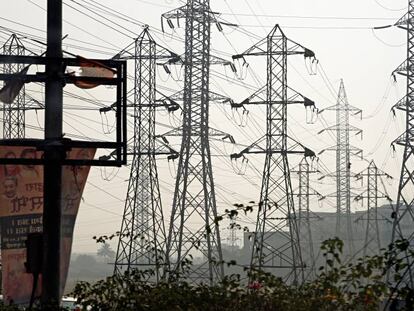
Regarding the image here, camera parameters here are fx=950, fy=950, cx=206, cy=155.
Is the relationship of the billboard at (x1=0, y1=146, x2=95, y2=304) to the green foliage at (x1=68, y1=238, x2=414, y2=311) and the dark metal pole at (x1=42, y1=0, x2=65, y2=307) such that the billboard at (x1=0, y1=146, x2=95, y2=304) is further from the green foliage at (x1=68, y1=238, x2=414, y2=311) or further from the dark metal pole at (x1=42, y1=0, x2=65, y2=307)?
the dark metal pole at (x1=42, y1=0, x2=65, y2=307)

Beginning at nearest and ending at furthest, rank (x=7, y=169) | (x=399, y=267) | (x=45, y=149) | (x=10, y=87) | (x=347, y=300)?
(x=399, y=267) < (x=347, y=300) < (x=45, y=149) < (x=10, y=87) < (x=7, y=169)

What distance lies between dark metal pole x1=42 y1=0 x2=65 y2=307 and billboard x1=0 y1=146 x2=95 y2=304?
388 centimetres

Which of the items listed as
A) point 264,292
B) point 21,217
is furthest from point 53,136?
point 21,217

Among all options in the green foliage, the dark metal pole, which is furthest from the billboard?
the dark metal pole

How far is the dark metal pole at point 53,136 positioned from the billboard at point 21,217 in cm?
388

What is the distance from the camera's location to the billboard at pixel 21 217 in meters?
17.8

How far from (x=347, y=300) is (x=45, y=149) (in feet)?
15.9

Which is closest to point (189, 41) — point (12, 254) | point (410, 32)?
point (410, 32)

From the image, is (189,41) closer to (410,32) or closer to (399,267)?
(410,32)

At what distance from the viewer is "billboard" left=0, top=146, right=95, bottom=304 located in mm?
17797

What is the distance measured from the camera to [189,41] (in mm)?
44000

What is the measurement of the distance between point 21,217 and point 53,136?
651 cm

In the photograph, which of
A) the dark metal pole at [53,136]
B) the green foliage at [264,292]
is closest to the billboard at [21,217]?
the green foliage at [264,292]

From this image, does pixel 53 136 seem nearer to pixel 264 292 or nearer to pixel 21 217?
pixel 264 292
